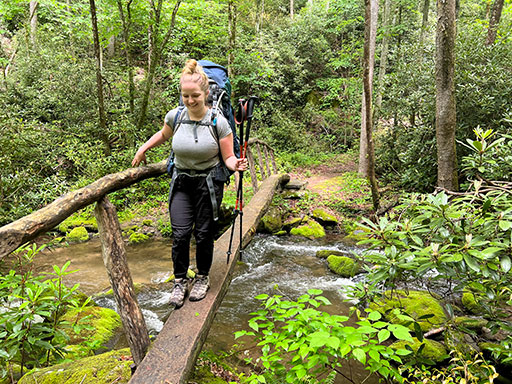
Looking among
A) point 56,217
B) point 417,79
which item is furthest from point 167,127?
point 417,79

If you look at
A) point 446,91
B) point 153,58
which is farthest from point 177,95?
point 446,91

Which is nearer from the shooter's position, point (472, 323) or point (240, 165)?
point (240, 165)

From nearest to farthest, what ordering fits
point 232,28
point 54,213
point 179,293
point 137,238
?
1. point 54,213
2. point 179,293
3. point 137,238
4. point 232,28

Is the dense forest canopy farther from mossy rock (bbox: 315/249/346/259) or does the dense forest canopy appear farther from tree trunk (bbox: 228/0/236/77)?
mossy rock (bbox: 315/249/346/259)

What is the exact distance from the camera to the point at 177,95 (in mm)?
11836

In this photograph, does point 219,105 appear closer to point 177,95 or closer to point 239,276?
point 239,276

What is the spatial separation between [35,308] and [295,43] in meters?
18.8

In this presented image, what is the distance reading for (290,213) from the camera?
8.99m

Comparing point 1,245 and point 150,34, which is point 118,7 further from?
point 1,245

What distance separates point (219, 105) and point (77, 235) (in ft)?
22.2

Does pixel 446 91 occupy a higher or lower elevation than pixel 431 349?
higher

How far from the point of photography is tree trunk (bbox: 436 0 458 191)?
468cm

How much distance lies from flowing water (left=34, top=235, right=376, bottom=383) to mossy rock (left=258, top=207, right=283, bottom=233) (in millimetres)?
264

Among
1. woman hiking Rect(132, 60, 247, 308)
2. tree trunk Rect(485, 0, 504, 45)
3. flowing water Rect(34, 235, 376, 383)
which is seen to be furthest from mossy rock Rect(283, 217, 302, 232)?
tree trunk Rect(485, 0, 504, 45)
